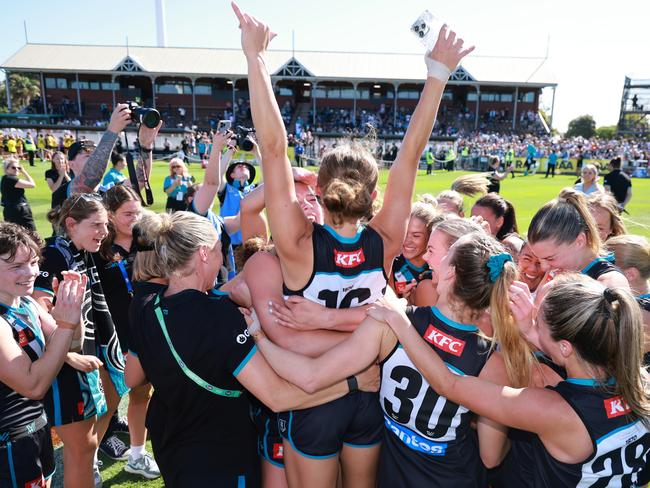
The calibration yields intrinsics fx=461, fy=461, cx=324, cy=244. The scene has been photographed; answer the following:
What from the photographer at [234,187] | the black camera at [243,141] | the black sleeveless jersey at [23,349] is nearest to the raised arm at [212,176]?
the black camera at [243,141]

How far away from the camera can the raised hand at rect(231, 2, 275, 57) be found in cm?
197

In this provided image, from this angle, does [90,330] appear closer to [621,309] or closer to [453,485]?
[453,485]

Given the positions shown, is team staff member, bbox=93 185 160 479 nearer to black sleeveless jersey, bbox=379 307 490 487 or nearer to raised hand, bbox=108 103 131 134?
raised hand, bbox=108 103 131 134

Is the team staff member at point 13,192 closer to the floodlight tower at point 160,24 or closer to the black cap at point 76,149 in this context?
the black cap at point 76,149

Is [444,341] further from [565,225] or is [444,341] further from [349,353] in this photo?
[565,225]

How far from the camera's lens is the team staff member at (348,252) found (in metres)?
2.18

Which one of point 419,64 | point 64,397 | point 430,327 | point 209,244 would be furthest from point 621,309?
point 419,64

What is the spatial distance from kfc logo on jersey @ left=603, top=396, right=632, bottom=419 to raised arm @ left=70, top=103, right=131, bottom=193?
13.0 ft

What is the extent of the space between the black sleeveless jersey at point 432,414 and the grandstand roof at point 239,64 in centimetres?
4651

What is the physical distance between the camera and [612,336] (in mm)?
1860

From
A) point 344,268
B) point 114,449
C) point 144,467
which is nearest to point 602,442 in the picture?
point 344,268

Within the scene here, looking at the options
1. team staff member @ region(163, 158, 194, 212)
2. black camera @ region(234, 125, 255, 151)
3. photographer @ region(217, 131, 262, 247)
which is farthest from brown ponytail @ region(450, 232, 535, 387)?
team staff member @ region(163, 158, 194, 212)

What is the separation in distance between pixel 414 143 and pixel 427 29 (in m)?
0.58

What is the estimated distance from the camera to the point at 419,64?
48312 mm
